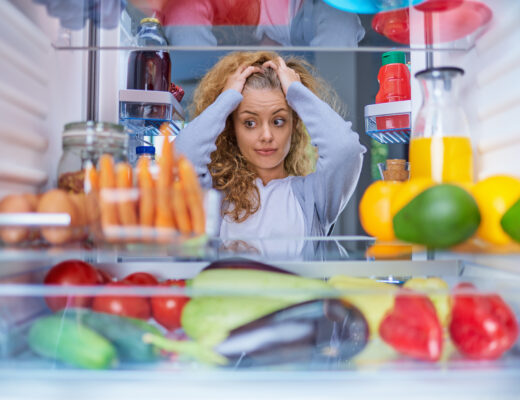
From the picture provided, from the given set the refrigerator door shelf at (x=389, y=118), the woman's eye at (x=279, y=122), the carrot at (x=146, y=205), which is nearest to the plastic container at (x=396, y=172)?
the carrot at (x=146, y=205)

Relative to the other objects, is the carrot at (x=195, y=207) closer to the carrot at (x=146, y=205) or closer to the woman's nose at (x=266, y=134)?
the carrot at (x=146, y=205)

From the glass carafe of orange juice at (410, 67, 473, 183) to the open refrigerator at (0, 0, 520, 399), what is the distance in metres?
0.08

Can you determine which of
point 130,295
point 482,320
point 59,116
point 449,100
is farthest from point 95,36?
point 482,320

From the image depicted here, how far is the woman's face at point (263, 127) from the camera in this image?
1416mm

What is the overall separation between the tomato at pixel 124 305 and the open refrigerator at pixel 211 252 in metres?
0.01

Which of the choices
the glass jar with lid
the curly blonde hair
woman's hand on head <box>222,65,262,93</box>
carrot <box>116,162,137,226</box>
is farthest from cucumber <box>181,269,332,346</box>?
the curly blonde hair

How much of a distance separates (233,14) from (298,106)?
0.40 meters

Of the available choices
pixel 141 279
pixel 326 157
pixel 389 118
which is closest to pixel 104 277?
pixel 141 279

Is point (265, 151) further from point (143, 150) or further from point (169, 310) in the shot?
point (169, 310)

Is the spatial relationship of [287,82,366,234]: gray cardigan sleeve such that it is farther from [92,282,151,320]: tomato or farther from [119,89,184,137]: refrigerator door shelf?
[92,282,151,320]: tomato

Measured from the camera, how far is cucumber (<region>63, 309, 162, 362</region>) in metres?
0.54

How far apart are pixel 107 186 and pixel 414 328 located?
0.40 metres

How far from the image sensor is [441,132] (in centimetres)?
73

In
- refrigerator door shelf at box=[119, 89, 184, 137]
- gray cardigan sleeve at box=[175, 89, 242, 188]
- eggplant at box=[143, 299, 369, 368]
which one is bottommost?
eggplant at box=[143, 299, 369, 368]
